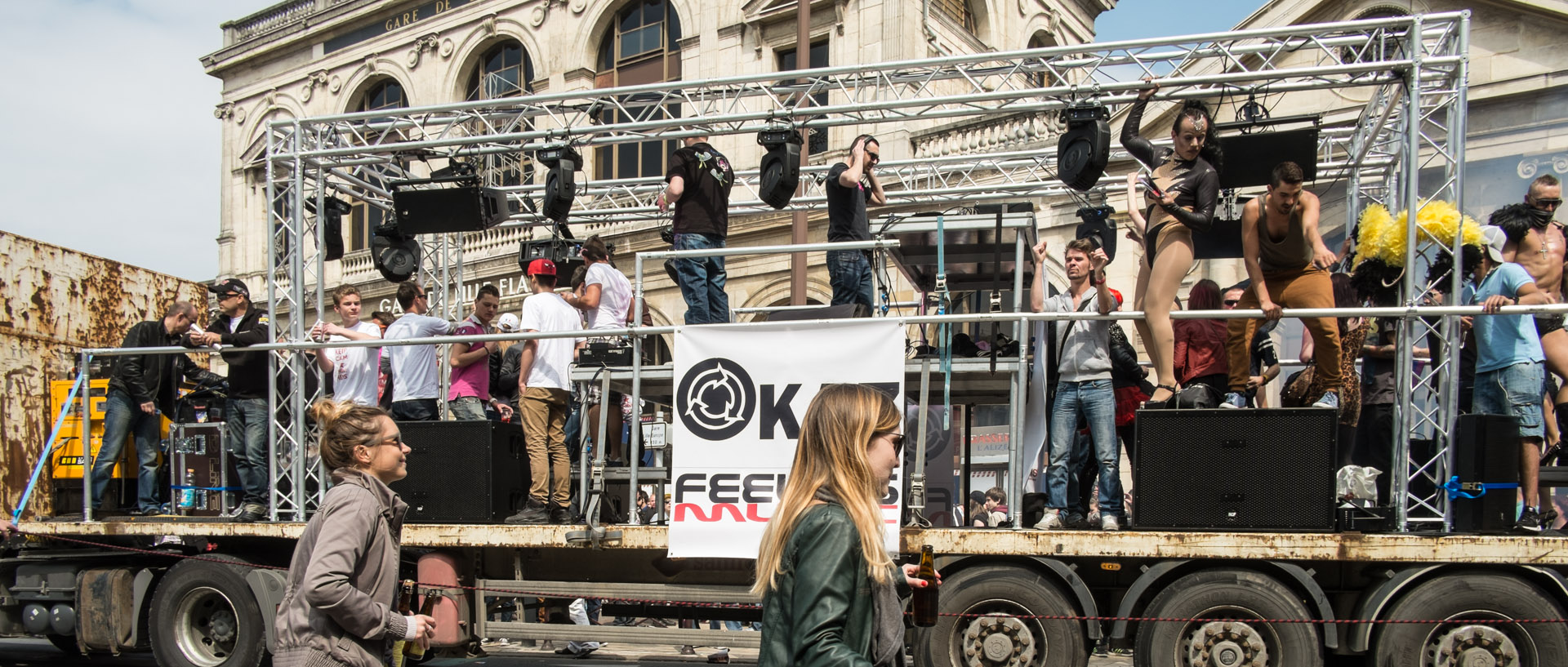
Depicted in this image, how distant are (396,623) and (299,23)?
29862 mm

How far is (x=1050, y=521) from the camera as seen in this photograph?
7.22 meters

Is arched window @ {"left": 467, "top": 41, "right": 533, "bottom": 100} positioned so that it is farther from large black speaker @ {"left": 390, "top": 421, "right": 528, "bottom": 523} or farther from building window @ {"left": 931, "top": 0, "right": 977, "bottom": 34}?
large black speaker @ {"left": 390, "top": 421, "right": 528, "bottom": 523}

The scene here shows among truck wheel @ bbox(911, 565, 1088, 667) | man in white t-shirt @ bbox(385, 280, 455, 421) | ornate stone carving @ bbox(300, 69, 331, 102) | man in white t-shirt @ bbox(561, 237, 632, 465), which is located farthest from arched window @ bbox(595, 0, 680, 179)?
truck wheel @ bbox(911, 565, 1088, 667)

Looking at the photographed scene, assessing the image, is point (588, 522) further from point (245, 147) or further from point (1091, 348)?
point (245, 147)

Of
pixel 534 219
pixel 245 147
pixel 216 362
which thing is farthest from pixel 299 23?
pixel 534 219

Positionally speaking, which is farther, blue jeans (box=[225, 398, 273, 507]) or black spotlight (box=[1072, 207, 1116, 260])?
black spotlight (box=[1072, 207, 1116, 260])

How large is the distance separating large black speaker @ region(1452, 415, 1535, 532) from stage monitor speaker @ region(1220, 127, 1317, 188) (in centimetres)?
243

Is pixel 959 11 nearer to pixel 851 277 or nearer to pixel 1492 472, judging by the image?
pixel 851 277

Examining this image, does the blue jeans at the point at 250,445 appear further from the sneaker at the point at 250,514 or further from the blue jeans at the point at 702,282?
the blue jeans at the point at 702,282

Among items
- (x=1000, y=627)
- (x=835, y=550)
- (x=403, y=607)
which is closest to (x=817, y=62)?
(x=1000, y=627)

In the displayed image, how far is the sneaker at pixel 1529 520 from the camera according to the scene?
667 cm

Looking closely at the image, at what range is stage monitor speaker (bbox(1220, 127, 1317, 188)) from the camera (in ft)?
27.9

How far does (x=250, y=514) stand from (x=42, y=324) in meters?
3.36

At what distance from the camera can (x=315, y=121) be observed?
926cm
